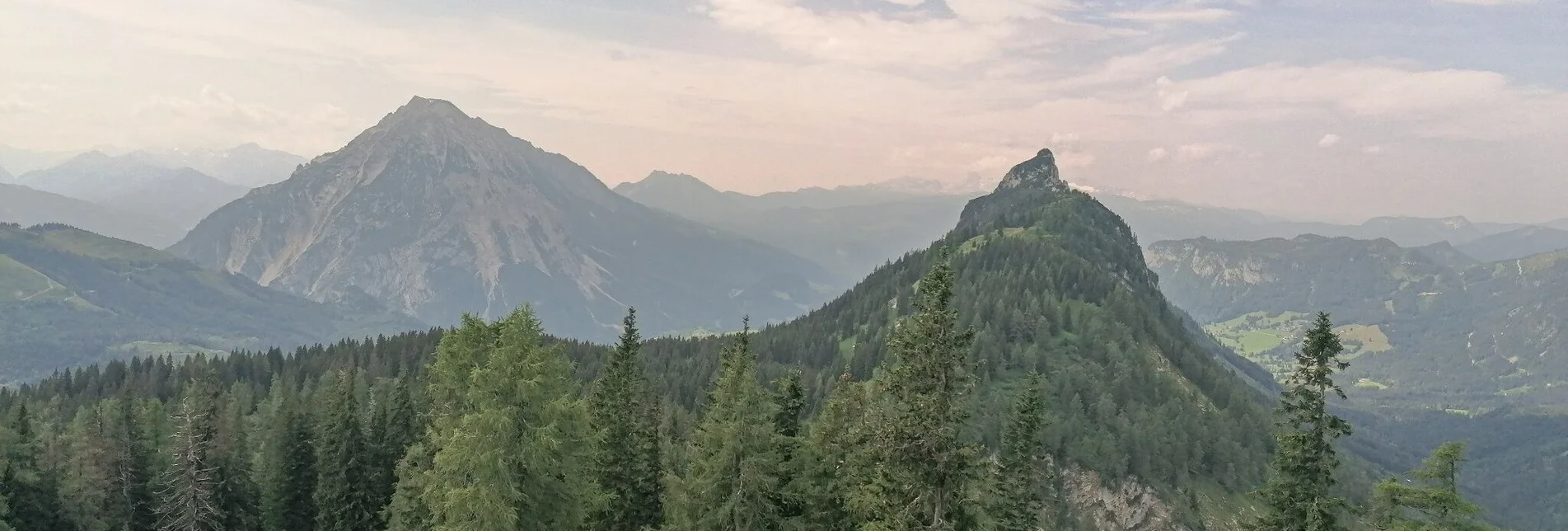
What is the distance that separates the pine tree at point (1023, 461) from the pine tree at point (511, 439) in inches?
1060

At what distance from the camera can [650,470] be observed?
149ft

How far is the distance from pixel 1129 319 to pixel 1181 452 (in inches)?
Result: 1948

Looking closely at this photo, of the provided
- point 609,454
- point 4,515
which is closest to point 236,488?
point 4,515

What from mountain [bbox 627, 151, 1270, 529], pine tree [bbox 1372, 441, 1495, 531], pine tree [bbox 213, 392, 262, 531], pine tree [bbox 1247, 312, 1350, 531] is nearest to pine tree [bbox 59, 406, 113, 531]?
pine tree [bbox 213, 392, 262, 531]

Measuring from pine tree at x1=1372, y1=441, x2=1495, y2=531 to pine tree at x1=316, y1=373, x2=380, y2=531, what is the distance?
6259 cm

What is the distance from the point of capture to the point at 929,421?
2719 cm

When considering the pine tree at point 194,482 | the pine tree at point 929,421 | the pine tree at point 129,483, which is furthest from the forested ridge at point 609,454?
the pine tree at point 194,482

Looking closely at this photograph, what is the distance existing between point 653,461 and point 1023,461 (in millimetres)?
23911

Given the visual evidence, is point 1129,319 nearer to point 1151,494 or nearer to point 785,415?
point 1151,494

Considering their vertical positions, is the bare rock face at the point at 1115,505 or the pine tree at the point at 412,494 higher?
the pine tree at the point at 412,494

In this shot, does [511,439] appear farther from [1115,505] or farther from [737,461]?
[1115,505]

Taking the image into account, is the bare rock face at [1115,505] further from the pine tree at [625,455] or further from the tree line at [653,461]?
the pine tree at [625,455]

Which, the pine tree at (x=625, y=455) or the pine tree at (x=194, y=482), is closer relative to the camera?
the pine tree at (x=625, y=455)

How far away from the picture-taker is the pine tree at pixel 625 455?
44344 millimetres
